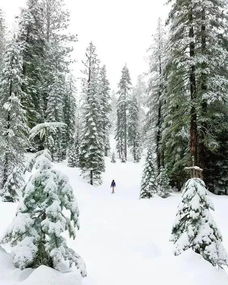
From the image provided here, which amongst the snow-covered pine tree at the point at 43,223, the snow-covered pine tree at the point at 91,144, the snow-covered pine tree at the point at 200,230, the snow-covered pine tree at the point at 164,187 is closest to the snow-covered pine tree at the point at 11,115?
the snow-covered pine tree at the point at 164,187

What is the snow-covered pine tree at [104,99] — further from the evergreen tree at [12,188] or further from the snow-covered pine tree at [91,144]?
the evergreen tree at [12,188]

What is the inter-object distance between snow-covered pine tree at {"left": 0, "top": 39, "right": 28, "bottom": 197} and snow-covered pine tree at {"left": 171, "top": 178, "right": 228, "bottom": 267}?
54.7ft

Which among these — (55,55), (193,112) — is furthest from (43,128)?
(55,55)

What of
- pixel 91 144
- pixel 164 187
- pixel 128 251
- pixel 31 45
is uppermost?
pixel 31 45

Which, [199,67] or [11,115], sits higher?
[199,67]

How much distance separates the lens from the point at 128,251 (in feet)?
34.2

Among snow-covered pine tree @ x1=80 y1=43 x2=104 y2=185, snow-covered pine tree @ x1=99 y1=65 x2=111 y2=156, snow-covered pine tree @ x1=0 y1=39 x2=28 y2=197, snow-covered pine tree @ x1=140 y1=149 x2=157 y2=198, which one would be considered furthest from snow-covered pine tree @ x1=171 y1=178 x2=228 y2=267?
snow-covered pine tree @ x1=99 y1=65 x2=111 y2=156

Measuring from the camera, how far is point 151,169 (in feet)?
82.6

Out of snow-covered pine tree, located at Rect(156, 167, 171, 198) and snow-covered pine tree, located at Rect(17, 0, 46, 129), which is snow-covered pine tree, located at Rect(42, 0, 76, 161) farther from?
snow-covered pine tree, located at Rect(156, 167, 171, 198)

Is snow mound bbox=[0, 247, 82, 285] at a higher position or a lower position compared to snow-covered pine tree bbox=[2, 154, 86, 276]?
lower

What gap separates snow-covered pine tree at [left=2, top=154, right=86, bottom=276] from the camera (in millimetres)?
5285

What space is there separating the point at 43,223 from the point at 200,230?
159 inches

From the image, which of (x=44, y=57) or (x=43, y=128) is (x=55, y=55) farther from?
(x=43, y=128)

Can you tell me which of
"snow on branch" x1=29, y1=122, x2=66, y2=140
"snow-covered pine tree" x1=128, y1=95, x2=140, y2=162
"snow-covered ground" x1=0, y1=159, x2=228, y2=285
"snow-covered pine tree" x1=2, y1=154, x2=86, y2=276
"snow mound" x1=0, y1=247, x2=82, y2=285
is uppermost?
"snow-covered pine tree" x1=128, y1=95, x2=140, y2=162
